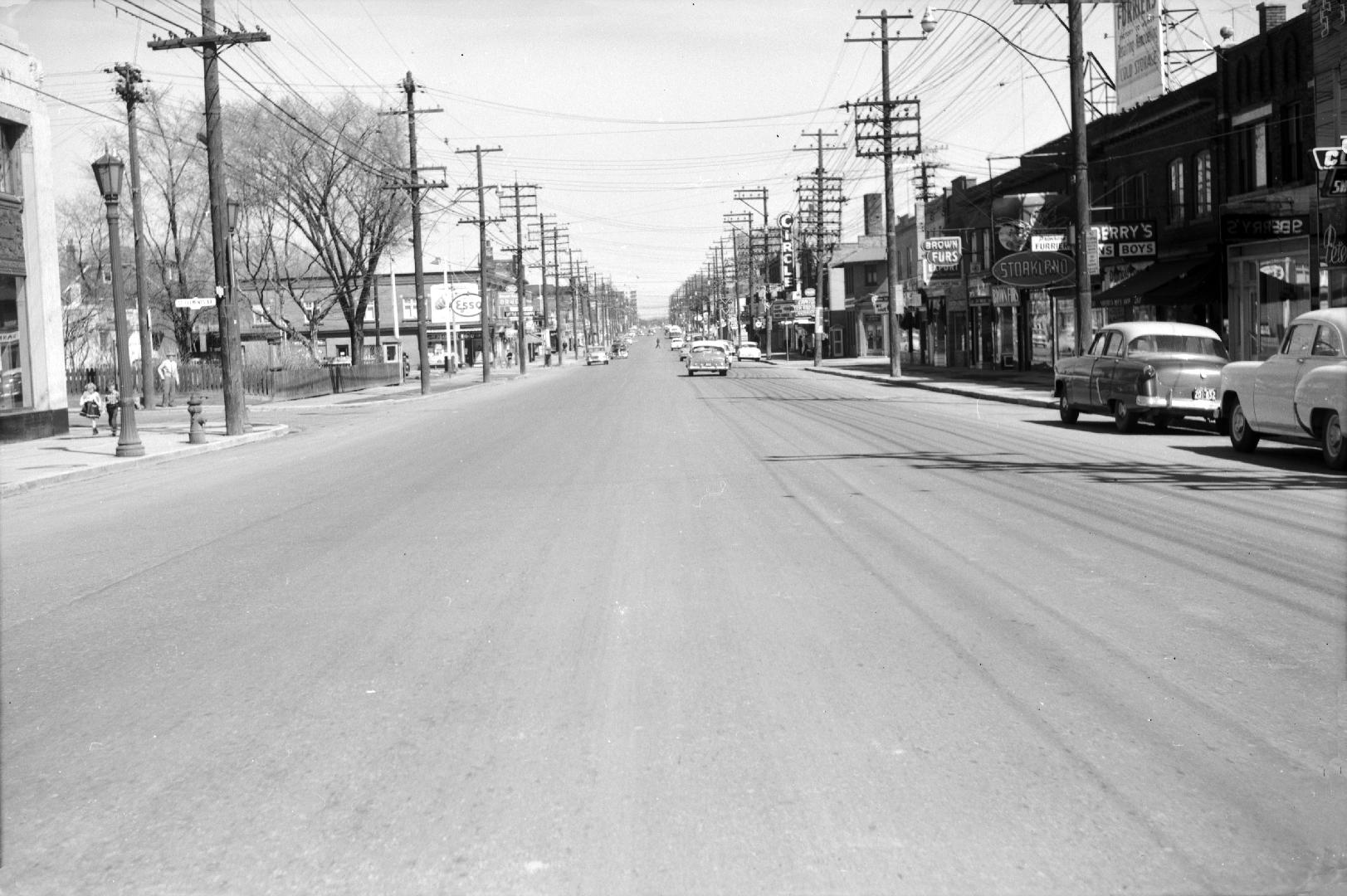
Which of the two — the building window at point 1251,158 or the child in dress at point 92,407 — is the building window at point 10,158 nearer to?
the child in dress at point 92,407

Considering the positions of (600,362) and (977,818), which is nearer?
(977,818)

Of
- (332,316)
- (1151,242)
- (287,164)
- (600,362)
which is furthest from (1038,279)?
(332,316)

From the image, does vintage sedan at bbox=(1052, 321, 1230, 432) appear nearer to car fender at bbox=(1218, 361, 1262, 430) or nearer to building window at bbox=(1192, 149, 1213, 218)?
car fender at bbox=(1218, 361, 1262, 430)

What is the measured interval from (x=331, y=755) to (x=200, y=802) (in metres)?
0.60

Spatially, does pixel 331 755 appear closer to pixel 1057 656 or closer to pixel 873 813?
pixel 873 813

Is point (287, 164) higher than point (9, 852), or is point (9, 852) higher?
point (287, 164)

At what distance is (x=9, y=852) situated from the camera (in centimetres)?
458

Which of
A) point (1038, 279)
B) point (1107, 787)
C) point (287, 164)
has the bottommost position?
→ point (1107, 787)

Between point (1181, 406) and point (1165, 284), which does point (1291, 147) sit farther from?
point (1181, 406)

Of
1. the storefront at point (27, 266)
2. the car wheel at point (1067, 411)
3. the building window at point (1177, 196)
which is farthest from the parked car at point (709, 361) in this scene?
the car wheel at point (1067, 411)

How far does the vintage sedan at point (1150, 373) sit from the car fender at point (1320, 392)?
17.2 ft

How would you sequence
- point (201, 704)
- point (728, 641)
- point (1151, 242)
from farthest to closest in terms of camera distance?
1. point (1151, 242)
2. point (728, 641)
3. point (201, 704)

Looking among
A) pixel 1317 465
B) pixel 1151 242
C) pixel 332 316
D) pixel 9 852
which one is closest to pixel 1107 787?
pixel 9 852

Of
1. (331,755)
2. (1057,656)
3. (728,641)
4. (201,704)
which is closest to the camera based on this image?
(331,755)
